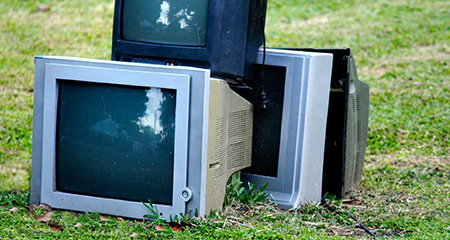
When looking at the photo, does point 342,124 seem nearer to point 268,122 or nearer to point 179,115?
point 268,122

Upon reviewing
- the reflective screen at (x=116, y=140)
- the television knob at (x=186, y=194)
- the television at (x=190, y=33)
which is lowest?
the television knob at (x=186, y=194)

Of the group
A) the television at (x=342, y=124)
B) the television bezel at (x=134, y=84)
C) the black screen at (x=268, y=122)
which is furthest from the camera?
the television at (x=342, y=124)

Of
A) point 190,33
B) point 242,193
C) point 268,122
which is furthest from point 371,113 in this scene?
point 190,33

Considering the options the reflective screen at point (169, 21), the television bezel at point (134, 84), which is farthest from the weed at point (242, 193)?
the reflective screen at point (169, 21)

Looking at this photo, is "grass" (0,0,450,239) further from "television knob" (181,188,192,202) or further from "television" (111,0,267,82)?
"television" (111,0,267,82)

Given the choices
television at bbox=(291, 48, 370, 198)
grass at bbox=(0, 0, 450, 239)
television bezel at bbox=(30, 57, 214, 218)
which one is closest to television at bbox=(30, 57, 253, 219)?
television bezel at bbox=(30, 57, 214, 218)

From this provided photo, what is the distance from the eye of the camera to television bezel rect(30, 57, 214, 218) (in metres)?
2.73

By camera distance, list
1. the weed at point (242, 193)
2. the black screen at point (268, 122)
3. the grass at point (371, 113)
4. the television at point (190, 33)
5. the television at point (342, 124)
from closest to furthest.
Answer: the grass at point (371, 113) → the television at point (190, 33) → the weed at point (242, 193) → the black screen at point (268, 122) → the television at point (342, 124)

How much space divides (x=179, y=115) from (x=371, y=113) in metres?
3.33

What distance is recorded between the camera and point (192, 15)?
302 cm

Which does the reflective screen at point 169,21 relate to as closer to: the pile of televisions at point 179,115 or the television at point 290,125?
the pile of televisions at point 179,115

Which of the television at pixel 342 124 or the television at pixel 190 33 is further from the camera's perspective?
the television at pixel 342 124

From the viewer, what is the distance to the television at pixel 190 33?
2.99 meters

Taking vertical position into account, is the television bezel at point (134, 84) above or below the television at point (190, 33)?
below
